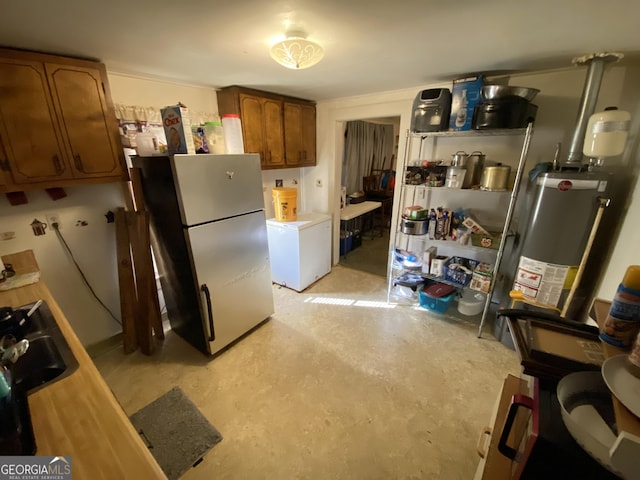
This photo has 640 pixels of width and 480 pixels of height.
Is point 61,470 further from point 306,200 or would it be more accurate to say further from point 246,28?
point 306,200

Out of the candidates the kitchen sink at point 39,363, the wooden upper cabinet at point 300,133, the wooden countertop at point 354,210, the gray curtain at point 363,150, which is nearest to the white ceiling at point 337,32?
the wooden upper cabinet at point 300,133

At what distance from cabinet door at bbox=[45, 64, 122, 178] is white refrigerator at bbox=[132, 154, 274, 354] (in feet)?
0.63

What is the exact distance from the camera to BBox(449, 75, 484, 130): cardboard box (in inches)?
78.0

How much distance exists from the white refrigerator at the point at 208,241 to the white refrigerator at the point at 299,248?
0.61m

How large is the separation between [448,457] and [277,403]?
1056 mm

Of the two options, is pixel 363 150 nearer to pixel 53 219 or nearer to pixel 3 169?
pixel 53 219

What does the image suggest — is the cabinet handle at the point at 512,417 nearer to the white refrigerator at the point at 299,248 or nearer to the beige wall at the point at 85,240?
the white refrigerator at the point at 299,248

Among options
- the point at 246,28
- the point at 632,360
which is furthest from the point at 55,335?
the point at 632,360

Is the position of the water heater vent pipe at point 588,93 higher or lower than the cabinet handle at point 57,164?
higher

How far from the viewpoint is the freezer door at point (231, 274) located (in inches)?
72.6

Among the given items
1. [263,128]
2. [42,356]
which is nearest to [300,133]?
[263,128]

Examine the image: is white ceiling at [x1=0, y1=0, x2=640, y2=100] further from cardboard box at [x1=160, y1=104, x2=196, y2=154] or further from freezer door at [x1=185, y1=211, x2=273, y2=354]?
freezer door at [x1=185, y1=211, x2=273, y2=354]

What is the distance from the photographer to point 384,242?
180 inches

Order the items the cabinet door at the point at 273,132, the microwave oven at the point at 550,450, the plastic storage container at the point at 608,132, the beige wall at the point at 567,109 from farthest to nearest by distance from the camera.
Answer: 1. the cabinet door at the point at 273,132
2. the beige wall at the point at 567,109
3. the plastic storage container at the point at 608,132
4. the microwave oven at the point at 550,450
